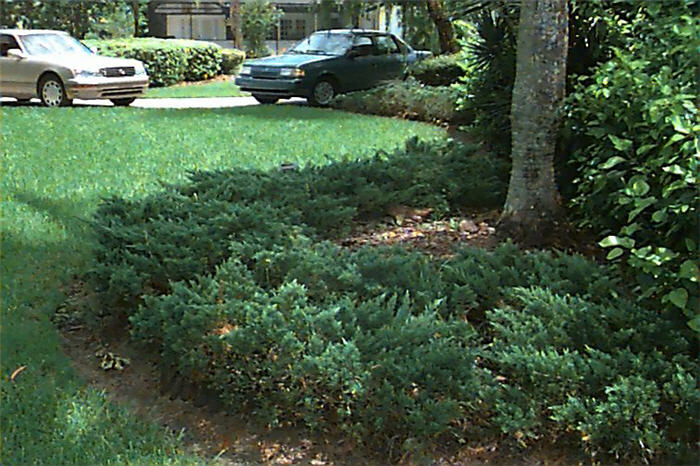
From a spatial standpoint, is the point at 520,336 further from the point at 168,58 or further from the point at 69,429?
the point at 168,58

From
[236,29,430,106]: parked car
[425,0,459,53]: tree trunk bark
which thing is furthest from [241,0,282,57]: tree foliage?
[236,29,430,106]: parked car

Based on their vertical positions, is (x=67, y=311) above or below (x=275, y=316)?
below

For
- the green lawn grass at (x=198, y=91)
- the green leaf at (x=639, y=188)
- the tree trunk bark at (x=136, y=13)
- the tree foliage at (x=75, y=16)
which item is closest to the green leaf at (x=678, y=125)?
the green leaf at (x=639, y=188)

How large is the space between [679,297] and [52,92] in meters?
14.0

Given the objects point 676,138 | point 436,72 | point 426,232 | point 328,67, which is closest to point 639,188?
point 676,138

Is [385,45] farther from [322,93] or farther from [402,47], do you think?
[322,93]

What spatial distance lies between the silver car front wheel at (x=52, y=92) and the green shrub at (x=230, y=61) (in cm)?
974

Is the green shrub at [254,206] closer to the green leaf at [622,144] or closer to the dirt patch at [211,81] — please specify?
the green leaf at [622,144]

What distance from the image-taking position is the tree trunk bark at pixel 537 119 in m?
5.20

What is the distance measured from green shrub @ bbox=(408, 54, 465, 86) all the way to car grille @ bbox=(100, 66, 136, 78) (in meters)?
5.29

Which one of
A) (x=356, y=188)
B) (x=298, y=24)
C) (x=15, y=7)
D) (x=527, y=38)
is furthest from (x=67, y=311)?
(x=298, y=24)

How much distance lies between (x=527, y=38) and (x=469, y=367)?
253 centimetres

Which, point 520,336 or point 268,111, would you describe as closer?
point 520,336

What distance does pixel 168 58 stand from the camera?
22203 millimetres
